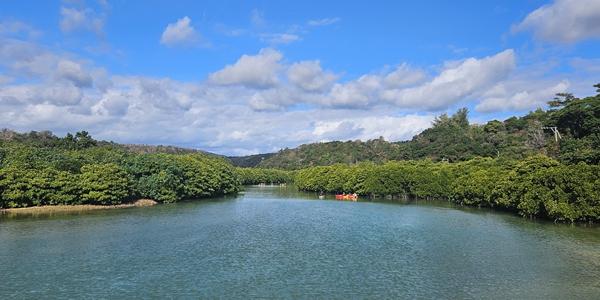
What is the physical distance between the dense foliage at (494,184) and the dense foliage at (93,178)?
35589mm

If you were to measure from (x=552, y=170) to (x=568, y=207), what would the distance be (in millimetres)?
6179

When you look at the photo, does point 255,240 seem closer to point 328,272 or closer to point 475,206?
point 328,272

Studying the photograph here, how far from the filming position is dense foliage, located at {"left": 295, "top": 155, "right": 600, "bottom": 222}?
165 ft

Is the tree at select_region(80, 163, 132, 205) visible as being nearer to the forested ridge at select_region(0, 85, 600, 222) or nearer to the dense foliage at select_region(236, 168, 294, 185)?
the forested ridge at select_region(0, 85, 600, 222)

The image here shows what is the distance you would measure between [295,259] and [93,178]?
4770 cm

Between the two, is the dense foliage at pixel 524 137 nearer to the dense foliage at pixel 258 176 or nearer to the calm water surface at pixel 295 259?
the calm water surface at pixel 295 259

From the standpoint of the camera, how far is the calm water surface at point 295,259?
2641 cm

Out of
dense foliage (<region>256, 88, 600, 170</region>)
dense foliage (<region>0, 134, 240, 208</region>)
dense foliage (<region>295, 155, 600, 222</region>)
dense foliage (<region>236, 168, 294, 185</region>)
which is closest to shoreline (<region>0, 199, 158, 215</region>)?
dense foliage (<region>0, 134, 240, 208</region>)

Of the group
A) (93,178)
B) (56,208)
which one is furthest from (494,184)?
(56,208)

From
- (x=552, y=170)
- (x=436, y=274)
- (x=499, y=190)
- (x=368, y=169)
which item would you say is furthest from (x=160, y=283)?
(x=368, y=169)

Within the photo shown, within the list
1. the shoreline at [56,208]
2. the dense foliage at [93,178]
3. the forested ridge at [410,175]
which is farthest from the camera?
the dense foliage at [93,178]

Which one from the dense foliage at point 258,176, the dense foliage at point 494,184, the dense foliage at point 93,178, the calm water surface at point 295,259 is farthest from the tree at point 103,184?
the dense foliage at point 258,176

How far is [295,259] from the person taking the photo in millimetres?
34469

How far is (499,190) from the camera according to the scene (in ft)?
216
